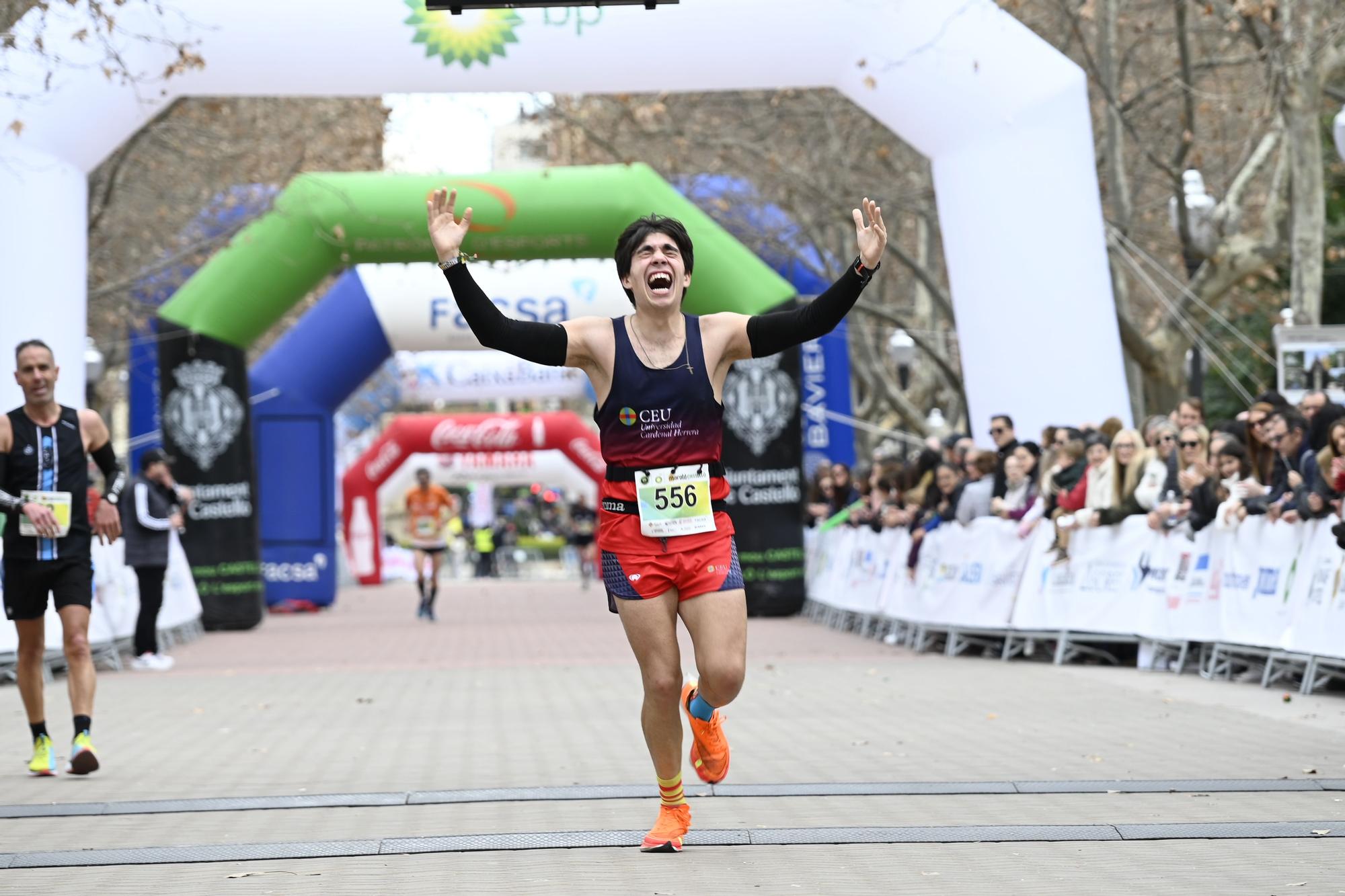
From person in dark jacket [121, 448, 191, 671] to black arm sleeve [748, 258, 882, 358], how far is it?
10467mm

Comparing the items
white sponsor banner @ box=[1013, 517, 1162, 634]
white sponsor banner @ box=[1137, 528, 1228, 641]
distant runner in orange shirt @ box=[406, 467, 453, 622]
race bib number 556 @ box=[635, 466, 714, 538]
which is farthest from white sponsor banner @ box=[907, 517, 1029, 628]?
race bib number 556 @ box=[635, 466, 714, 538]

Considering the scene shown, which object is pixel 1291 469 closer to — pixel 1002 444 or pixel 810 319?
pixel 1002 444

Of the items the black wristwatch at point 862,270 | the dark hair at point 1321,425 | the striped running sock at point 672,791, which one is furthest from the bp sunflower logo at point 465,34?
the striped running sock at point 672,791

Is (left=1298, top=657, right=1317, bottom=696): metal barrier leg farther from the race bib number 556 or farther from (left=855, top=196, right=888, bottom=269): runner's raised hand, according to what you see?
the race bib number 556

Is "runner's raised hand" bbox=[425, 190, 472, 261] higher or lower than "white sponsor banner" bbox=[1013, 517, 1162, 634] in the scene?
higher

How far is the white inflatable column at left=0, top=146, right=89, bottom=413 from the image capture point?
1515 centimetres

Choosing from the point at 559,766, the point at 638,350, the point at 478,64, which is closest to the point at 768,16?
the point at 478,64

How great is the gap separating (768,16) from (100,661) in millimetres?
7552

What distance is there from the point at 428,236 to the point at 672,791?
14.1 m

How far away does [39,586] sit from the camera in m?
8.49

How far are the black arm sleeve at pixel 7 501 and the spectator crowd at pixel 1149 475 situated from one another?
6.56 meters

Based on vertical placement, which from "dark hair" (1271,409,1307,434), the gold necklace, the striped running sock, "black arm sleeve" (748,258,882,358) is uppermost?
"black arm sleeve" (748,258,882,358)

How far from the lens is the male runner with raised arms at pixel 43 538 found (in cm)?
845

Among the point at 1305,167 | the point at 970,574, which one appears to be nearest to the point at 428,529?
the point at 970,574
